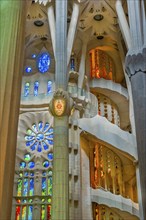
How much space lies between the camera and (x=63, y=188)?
34.6ft

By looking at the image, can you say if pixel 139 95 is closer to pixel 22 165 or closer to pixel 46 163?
pixel 46 163

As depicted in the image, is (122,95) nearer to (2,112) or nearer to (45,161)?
(45,161)

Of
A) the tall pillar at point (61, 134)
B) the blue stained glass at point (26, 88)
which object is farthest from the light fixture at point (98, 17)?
the blue stained glass at point (26, 88)

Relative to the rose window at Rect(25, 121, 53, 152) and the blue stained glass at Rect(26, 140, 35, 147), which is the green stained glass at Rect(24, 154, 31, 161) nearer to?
the rose window at Rect(25, 121, 53, 152)

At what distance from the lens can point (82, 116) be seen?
15.9 meters

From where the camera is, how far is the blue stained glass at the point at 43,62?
59.1 feet

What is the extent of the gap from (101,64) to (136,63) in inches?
318

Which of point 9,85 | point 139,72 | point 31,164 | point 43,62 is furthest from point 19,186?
point 9,85

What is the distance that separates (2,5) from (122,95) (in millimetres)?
13154

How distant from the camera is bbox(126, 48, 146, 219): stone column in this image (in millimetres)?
9555

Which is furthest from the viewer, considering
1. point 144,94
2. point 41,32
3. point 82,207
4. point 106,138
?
point 41,32

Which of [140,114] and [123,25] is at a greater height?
[123,25]

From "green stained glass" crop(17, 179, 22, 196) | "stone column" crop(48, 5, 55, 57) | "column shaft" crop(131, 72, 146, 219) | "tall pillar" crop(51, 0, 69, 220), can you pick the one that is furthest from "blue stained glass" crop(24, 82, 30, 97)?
"column shaft" crop(131, 72, 146, 219)

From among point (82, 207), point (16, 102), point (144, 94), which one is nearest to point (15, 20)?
point (16, 102)
